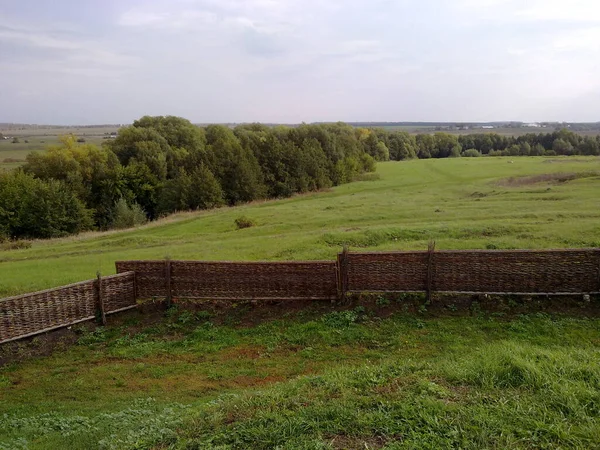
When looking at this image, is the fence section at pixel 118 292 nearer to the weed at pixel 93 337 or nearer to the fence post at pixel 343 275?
the weed at pixel 93 337

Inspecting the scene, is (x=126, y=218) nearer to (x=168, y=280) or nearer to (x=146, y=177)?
(x=146, y=177)

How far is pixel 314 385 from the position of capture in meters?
8.64

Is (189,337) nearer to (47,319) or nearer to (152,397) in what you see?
(152,397)

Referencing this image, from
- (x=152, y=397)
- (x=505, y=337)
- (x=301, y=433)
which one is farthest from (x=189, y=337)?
(x=505, y=337)

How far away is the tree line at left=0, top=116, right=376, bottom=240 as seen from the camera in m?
50.4

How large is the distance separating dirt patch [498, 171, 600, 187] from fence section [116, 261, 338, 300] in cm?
4450

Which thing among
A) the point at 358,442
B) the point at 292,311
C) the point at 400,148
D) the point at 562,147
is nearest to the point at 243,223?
the point at 292,311

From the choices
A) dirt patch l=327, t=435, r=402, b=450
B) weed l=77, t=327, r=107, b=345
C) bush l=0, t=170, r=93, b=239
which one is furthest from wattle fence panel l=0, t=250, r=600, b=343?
bush l=0, t=170, r=93, b=239

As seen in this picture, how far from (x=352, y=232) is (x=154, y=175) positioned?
44992mm

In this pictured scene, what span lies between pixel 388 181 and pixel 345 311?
190 ft

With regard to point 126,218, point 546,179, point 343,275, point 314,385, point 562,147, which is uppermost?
point 562,147

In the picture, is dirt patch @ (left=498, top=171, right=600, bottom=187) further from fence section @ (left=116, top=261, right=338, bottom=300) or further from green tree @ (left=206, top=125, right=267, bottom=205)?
fence section @ (left=116, top=261, right=338, bottom=300)

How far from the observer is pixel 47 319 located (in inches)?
554

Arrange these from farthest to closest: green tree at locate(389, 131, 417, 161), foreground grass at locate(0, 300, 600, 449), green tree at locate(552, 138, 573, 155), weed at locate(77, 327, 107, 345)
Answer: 1. green tree at locate(389, 131, 417, 161)
2. green tree at locate(552, 138, 573, 155)
3. weed at locate(77, 327, 107, 345)
4. foreground grass at locate(0, 300, 600, 449)
